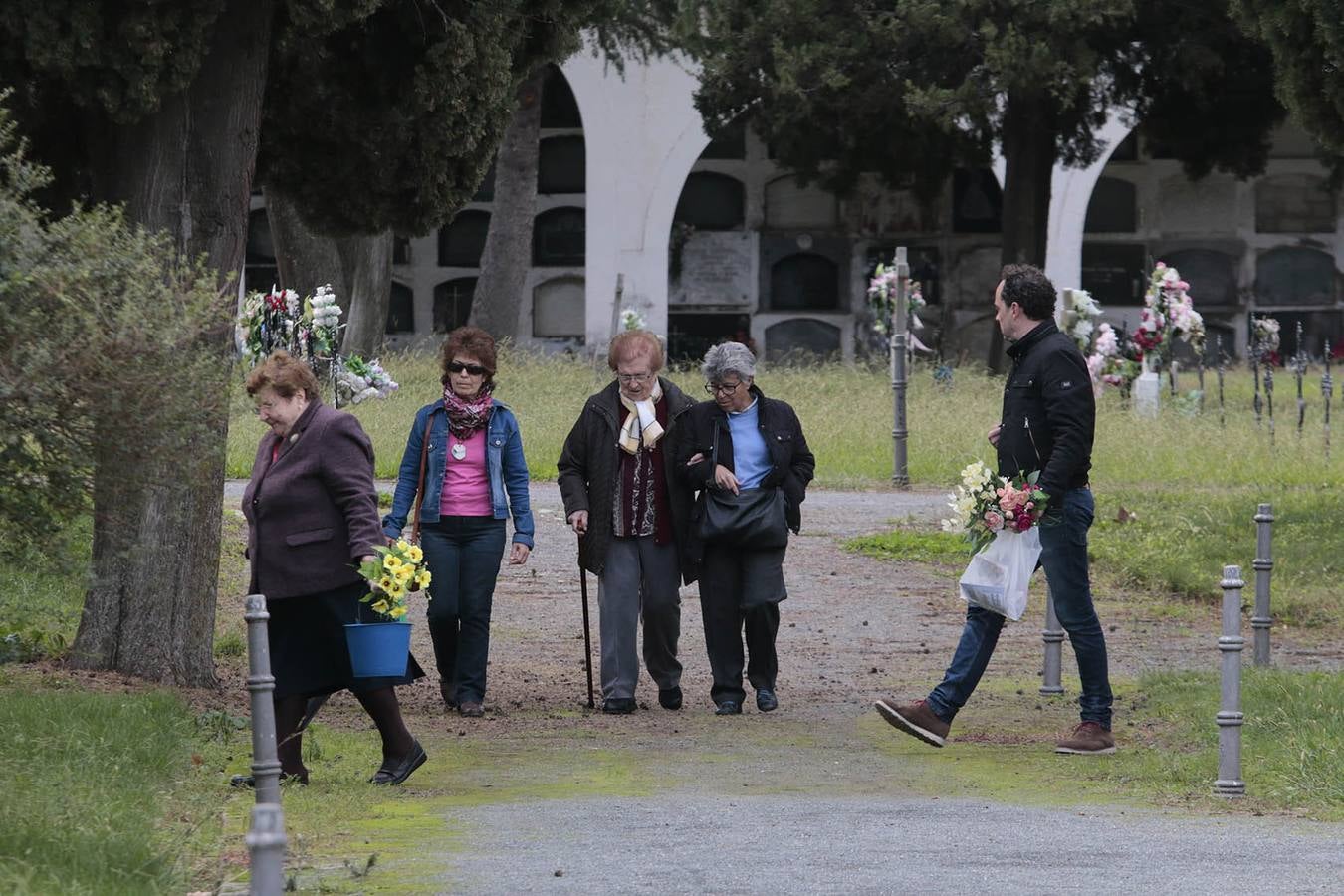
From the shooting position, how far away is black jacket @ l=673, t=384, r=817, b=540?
9.67m

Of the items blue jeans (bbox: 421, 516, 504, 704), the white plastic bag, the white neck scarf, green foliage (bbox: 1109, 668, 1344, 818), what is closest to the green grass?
blue jeans (bbox: 421, 516, 504, 704)

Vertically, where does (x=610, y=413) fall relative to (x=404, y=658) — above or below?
above

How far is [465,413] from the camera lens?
9359mm

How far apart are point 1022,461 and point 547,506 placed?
9.47 metres

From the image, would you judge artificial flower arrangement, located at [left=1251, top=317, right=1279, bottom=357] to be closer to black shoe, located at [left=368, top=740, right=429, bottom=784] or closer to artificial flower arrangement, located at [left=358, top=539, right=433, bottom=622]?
black shoe, located at [left=368, top=740, right=429, bottom=784]

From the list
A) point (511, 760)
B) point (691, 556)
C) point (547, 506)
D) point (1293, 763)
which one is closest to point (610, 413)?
point (691, 556)

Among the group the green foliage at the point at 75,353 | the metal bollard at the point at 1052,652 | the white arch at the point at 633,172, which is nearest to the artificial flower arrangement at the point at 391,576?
the green foliage at the point at 75,353

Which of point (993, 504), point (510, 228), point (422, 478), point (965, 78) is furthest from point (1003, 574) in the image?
point (510, 228)

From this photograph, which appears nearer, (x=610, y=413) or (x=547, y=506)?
(x=610, y=413)

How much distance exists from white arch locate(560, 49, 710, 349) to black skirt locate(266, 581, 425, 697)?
31972 millimetres

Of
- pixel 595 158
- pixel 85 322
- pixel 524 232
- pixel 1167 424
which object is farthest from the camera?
pixel 595 158

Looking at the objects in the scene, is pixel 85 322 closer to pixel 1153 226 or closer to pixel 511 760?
pixel 511 760

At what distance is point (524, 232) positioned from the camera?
113ft

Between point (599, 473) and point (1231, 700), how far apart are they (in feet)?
10.2
